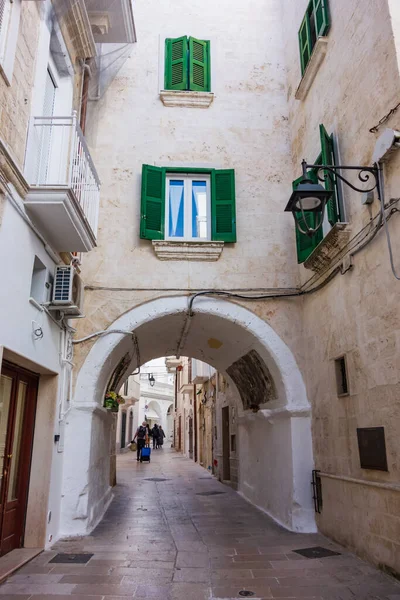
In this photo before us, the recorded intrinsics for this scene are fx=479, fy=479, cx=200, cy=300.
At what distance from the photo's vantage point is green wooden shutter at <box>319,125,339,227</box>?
6.84 meters

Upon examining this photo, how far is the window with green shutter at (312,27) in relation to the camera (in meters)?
7.81

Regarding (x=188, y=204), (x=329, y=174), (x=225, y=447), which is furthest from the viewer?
(x=225, y=447)

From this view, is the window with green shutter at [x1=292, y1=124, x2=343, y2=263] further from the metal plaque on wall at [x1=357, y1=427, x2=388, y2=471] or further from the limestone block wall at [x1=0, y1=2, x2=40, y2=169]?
the limestone block wall at [x1=0, y1=2, x2=40, y2=169]

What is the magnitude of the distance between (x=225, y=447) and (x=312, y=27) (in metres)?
11.0

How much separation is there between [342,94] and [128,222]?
13.6 ft

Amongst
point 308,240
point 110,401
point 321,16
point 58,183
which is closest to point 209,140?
point 321,16

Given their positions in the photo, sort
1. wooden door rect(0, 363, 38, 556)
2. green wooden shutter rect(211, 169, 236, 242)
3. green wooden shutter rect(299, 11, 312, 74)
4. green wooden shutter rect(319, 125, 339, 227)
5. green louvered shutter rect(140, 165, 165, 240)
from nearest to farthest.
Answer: wooden door rect(0, 363, 38, 556) < green wooden shutter rect(319, 125, 339, 227) < green wooden shutter rect(299, 11, 312, 74) < green louvered shutter rect(140, 165, 165, 240) < green wooden shutter rect(211, 169, 236, 242)

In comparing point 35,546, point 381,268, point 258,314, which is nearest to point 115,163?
point 258,314

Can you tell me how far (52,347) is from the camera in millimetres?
6898

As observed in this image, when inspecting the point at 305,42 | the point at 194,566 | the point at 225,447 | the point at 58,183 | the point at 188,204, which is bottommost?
the point at 194,566

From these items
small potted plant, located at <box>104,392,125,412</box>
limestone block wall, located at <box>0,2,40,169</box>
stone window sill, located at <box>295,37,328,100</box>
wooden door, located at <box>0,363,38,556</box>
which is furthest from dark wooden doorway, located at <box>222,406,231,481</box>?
limestone block wall, located at <box>0,2,40,169</box>

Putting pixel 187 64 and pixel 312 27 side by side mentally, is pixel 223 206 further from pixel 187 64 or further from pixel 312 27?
pixel 312 27

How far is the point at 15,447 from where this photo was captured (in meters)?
6.40

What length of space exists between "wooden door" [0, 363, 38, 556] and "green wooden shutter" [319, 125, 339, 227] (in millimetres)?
4821
